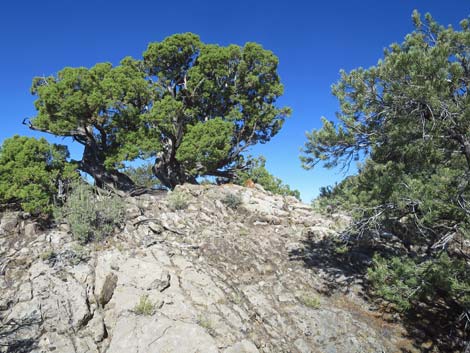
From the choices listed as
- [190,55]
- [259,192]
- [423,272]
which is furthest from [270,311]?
[190,55]

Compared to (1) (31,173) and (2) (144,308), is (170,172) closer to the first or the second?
(1) (31,173)

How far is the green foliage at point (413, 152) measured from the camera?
6.24 meters

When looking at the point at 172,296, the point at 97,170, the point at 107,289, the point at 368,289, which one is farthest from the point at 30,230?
the point at 368,289

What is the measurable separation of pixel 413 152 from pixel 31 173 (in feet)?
37.8

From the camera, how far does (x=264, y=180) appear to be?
55.2 feet

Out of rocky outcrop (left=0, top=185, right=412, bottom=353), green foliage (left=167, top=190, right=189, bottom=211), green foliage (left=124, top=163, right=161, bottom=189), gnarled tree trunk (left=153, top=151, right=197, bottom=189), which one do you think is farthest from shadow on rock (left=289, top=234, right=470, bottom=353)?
green foliage (left=124, top=163, right=161, bottom=189)

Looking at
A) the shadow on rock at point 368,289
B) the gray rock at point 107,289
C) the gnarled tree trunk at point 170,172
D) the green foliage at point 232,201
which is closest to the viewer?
the gray rock at point 107,289

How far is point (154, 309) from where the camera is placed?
6.55 meters

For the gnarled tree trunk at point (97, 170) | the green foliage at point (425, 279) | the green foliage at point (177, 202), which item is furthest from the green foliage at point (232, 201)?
the green foliage at point (425, 279)

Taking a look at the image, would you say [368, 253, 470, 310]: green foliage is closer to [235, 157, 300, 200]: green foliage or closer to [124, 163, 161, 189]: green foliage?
[235, 157, 300, 200]: green foliage

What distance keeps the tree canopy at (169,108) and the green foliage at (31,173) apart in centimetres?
201

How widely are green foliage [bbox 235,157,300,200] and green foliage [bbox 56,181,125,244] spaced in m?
7.71

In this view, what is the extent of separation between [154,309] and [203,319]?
3.47 feet

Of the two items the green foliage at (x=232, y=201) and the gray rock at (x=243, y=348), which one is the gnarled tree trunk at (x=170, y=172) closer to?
the green foliage at (x=232, y=201)
